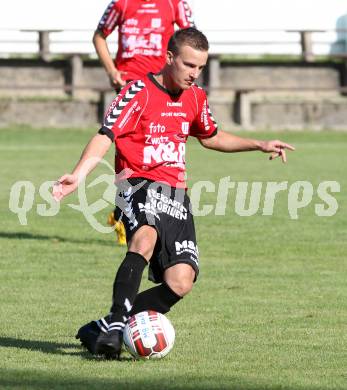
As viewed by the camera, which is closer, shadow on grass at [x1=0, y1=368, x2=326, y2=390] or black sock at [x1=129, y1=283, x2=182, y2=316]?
shadow on grass at [x1=0, y1=368, x2=326, y2=390]

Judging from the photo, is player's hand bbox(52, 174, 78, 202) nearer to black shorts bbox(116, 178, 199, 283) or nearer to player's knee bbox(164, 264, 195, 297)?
black shorts bbox(116, 178, 199, 283)

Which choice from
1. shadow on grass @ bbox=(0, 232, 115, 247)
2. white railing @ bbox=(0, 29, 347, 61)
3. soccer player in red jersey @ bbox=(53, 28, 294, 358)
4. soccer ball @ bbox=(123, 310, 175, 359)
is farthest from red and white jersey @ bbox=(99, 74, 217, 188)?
white railing @ bbox=(0, 29, 347, 61)

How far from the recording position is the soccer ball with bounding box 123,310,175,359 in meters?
6.38

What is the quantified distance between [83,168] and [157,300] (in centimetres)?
88

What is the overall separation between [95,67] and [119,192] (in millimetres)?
23469

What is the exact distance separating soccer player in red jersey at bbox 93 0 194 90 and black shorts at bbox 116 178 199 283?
17.4 ft

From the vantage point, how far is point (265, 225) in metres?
12.7

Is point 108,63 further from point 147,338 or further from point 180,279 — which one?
point 147,338

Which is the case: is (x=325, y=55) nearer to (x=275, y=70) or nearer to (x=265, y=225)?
(x=275, y=70)

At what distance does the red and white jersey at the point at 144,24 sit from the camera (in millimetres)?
12125

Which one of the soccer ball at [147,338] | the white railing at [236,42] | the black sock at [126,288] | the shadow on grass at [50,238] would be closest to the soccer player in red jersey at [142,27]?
the shadow on grass at [50,238]

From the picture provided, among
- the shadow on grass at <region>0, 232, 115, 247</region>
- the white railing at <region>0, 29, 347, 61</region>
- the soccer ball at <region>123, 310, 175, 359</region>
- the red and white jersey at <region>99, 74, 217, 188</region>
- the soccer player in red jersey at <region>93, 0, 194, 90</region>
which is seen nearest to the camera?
the soccer ball at <region>123, 310, 175, 359</region>

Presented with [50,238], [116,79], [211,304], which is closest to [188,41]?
[211,304]

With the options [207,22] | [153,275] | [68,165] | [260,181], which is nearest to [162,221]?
[153,275]
